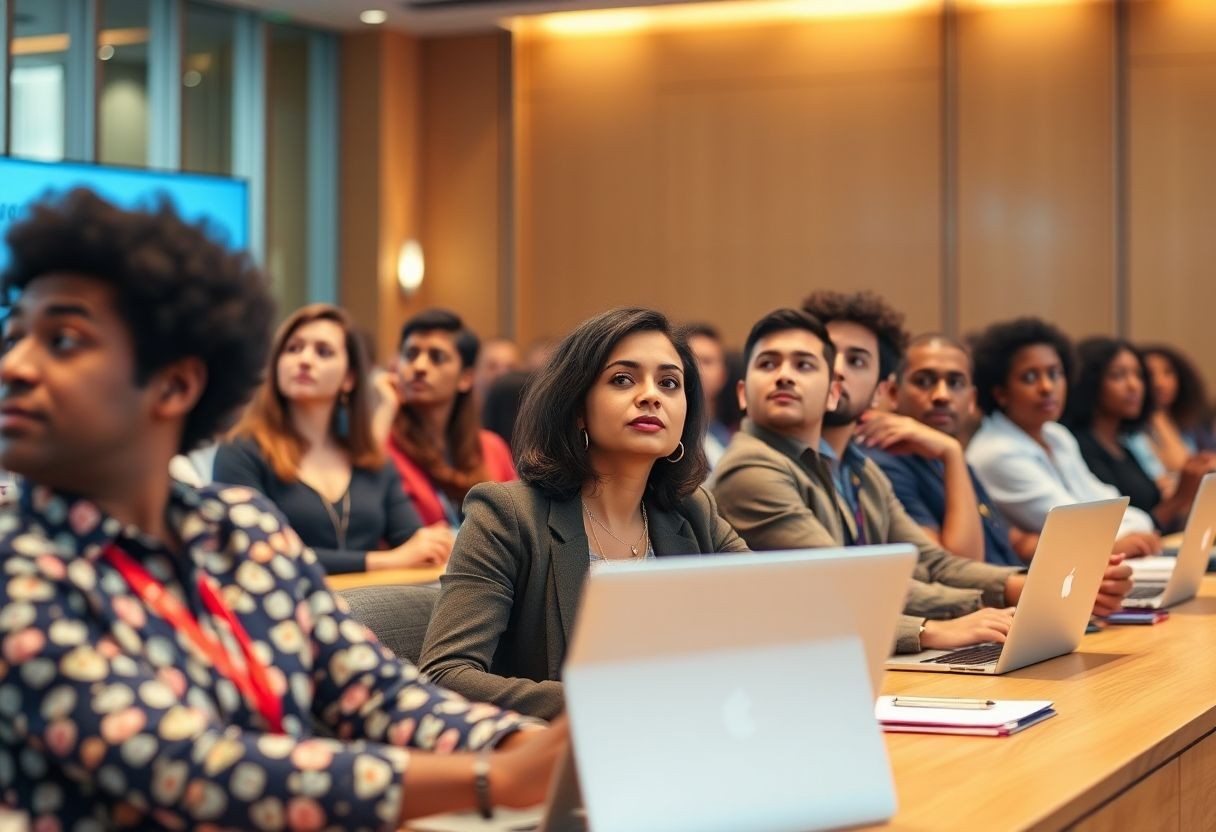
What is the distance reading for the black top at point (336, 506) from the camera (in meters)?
4.66

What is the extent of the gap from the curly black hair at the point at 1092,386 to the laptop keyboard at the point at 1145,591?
235 centimetres

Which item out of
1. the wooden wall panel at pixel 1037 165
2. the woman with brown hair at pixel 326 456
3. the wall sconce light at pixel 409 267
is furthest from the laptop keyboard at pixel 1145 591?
Answer: the wall sconce light at pixel 409 267

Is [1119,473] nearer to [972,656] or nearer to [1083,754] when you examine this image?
[972,656]

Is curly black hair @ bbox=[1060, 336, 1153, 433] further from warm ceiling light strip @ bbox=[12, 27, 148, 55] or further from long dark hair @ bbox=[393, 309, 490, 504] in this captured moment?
warm ceiling light strip @ bbox=[12, 27, 148, 55]

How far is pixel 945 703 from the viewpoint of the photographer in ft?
7.72

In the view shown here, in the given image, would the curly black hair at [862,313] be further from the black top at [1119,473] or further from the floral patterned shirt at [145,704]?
the floral patterned shirt at [145,704]

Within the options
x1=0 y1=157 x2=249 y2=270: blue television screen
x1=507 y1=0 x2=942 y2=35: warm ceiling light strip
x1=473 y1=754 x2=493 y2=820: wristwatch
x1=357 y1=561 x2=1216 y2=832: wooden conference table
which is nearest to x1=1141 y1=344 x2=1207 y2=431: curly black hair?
x1=507 y1=0 x2=942 y2=35: warm ceiling light strip

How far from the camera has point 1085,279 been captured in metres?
9.70

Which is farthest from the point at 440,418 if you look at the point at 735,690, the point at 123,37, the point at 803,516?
the point at 123,37

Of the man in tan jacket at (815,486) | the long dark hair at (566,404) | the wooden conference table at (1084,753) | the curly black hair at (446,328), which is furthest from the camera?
the curly black hair at (446,328)

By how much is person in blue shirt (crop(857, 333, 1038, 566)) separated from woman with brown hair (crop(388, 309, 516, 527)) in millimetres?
1575

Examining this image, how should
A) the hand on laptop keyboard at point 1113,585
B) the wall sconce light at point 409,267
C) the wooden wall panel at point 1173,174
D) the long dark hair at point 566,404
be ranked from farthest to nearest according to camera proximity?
the wall sconce light at point 409,267 < the wooden wall panel at point 1173,174 < the hand on laptop keyboard at point 1113,585 < the long dark hair at point 566,404

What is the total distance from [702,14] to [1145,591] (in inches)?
283

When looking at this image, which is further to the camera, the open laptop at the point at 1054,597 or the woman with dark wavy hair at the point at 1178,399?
the woman with dark wavy hair at the point at 1178,399
